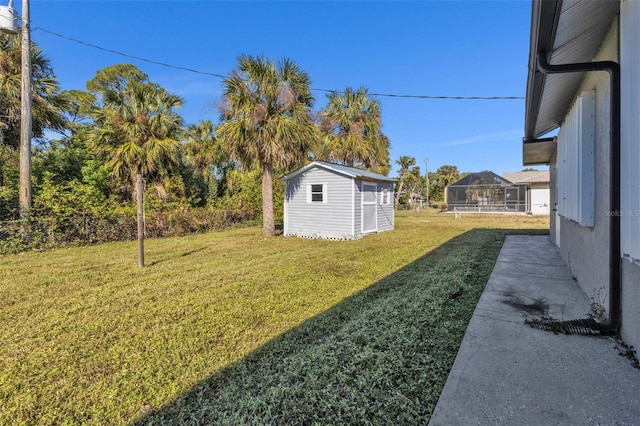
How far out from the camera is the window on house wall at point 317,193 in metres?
11.1

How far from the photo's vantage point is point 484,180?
89.0ft

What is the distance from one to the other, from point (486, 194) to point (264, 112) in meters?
24.6

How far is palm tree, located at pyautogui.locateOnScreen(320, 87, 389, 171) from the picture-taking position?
56.9ft

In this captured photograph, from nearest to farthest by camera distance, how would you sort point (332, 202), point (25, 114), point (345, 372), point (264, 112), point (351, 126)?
point (345, 372) < point (25, 114) < point (264, 112) < point (332, 202) < point (351, 126)

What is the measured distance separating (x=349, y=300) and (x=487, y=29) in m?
9.67

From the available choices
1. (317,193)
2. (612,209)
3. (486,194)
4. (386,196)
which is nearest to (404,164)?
(486,194)

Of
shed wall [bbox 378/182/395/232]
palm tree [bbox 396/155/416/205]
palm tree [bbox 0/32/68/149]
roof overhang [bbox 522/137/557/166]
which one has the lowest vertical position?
shed wall [bbox 378/182/395/232]

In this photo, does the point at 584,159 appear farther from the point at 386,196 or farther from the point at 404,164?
the point at 404,164

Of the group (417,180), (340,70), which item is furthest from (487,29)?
(417,180)

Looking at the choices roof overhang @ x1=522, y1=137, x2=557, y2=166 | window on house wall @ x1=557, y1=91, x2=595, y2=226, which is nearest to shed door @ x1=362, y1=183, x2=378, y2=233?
roof overhang @ x1=522, y1=137, x2=557, y2=166

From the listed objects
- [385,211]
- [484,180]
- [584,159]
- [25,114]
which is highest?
[25,114]

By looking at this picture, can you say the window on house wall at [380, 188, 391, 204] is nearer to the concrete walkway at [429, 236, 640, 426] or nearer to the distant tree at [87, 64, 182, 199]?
the distant tree at [87, 64, 182, 199]

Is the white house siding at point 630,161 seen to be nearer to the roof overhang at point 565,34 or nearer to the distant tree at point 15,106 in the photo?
the roof overhang at point 565,34

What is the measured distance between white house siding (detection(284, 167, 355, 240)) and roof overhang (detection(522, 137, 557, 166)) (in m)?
5.01
